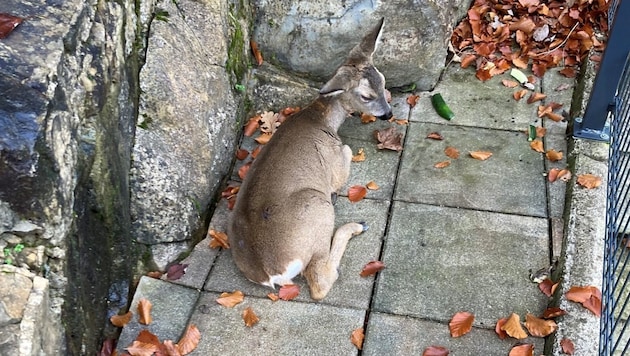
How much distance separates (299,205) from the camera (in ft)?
15.8

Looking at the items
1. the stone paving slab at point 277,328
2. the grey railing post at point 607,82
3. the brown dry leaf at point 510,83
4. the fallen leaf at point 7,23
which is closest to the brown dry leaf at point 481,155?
the grey railing post at point 607,82

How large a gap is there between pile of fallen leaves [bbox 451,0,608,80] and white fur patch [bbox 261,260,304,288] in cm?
319

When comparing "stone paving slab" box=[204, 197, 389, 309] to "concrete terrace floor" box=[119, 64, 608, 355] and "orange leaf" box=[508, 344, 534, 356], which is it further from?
"orange leaf" box=[508, 344, 534, 356]

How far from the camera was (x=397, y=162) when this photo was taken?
5.97m

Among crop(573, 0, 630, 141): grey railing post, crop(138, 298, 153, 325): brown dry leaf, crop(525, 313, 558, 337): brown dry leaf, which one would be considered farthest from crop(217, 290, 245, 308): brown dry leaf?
crop(573, 0, 630, 141): grey railing post

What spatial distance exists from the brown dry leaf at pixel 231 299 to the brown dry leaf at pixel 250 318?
0.13 metres

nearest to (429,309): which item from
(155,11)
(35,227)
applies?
(35,227)

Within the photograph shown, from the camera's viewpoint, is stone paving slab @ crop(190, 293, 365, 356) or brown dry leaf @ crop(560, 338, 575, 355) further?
stone paving slab @ crop(190, 293, 365, 356)

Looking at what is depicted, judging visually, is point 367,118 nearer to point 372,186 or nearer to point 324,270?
point 372,186

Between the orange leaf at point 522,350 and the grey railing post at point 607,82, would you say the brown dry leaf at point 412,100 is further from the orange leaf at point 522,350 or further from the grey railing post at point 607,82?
the orange leaf at point 522,350

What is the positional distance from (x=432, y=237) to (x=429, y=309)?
70 centimetres

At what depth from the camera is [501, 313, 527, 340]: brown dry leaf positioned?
173 inches

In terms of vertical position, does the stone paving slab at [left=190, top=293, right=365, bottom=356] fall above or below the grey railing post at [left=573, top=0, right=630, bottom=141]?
below

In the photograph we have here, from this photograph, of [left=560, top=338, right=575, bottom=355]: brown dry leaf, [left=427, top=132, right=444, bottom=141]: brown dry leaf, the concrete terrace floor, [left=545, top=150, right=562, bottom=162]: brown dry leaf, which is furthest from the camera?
[left=427, top=132, right=444, bottom=141]: brown dry leaf
